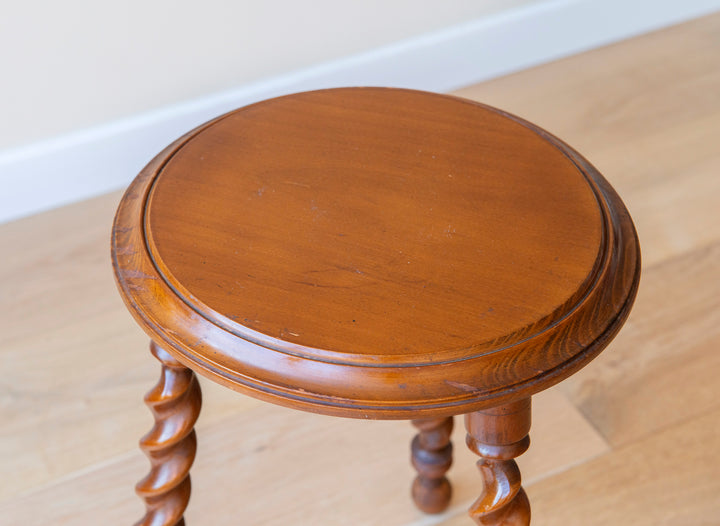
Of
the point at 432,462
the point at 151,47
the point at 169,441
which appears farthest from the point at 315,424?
the point at 151,47

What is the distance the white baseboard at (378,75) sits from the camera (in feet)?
4.34

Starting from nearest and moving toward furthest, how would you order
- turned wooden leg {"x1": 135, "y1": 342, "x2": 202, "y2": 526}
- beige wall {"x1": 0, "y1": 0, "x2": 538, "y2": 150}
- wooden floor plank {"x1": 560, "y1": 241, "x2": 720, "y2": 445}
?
turned wooden leg {"x1": 135, "y1": 342, "x2": 202, "y2": 526}
wooden floor plank {"x1": 560, "y1": 241, "x2": 720, "y2": 445}
beige wall {"x1": 0, "y1": 0, "x2": 538, "y2": 150}

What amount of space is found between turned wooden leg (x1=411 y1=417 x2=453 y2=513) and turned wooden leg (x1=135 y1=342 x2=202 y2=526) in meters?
0.22

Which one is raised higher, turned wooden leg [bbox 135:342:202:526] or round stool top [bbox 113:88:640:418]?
round stool top [bbox 113:88:640:418]

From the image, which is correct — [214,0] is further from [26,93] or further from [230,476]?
[230,476]

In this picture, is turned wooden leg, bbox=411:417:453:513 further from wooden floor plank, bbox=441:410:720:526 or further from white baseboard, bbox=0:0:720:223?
white baseboard, bbox=0:0:720:223

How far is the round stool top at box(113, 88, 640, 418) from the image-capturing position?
49cm

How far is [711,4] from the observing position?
181 centimetres

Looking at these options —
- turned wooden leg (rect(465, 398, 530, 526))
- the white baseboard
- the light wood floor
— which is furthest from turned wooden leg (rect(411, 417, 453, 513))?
the white baseboard

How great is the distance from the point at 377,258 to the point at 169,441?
239 millimetres

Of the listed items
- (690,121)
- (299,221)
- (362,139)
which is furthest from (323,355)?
(690,121)

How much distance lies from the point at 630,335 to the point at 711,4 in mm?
1059

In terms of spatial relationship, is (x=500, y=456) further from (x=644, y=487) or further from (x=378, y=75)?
(x=378, y=75)

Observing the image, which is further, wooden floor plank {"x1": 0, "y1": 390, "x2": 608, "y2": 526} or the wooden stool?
wooden floor plank {"x1": 0, "y1": 390, "x2": 608, "y2": 526}
